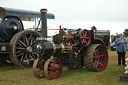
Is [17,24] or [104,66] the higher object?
[17,24]

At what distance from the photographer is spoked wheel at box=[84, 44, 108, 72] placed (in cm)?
601

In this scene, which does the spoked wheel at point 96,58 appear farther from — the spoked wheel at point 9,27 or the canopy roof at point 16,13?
the spoked wheel at point 9,27

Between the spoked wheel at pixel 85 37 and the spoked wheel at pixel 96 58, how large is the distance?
233 mm

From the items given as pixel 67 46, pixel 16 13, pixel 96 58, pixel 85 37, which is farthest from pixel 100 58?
pixel 16 13

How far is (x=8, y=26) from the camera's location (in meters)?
7.29

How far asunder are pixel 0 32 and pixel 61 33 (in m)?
2.84

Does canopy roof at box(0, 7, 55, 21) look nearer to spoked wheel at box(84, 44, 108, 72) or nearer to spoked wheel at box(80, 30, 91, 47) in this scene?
spoked wheel at box(80, 30, 91, 47)

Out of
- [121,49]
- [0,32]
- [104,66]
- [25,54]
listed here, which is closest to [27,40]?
[25,54]

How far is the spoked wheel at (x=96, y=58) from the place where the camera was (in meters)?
6.01

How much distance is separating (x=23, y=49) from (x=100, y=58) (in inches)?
113

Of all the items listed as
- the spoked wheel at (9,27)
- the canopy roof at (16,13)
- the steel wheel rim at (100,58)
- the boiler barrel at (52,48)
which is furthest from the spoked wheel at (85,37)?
the spoked wheel at (9,27)

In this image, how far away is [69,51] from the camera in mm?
5699

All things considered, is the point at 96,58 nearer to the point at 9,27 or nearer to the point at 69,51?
the point at 69,51

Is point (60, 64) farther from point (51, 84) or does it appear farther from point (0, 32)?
point (0, 32)
